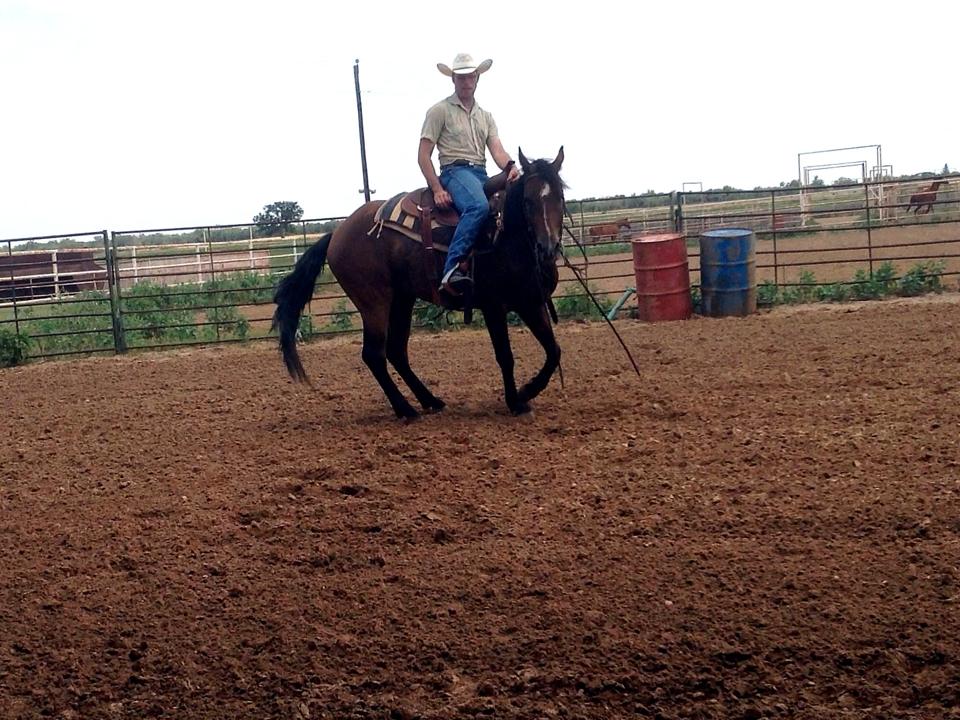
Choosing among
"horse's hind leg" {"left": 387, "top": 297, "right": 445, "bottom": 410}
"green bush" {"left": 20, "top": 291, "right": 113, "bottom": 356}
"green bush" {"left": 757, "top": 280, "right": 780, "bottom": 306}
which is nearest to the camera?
"horse's hind leg" {"left": 387, "top": 297, "right": 445, "bottom": 410}

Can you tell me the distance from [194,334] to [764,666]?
41.2 ft

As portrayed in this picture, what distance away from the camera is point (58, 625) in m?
4.09

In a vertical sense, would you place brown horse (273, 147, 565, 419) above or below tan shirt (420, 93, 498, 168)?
below

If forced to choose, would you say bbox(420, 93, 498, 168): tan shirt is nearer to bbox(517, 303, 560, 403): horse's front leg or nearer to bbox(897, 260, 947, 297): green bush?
bbox(517, 303, 560, 403): horse's front leg

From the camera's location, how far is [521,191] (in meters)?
6.84

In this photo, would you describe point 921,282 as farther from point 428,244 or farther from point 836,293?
point 428,244

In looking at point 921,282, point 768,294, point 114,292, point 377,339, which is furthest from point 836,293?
point 114,292

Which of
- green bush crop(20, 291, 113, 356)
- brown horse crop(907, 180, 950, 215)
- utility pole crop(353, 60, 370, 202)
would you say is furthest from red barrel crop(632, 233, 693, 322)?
utility pole crop(353, 60, 370, 202)

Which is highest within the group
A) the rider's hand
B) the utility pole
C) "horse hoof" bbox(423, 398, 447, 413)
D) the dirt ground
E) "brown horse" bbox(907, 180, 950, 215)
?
the utility pole

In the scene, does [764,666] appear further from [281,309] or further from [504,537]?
[281,309]

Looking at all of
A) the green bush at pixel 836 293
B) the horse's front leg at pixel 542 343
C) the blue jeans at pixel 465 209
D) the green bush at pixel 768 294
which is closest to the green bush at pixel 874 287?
the green bush at pixel 836 293

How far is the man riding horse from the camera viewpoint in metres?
7.07

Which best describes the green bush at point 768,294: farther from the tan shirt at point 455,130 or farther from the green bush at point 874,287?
the tan shirt at point 455,130

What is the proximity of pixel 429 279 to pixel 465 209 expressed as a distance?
64 centimetres
